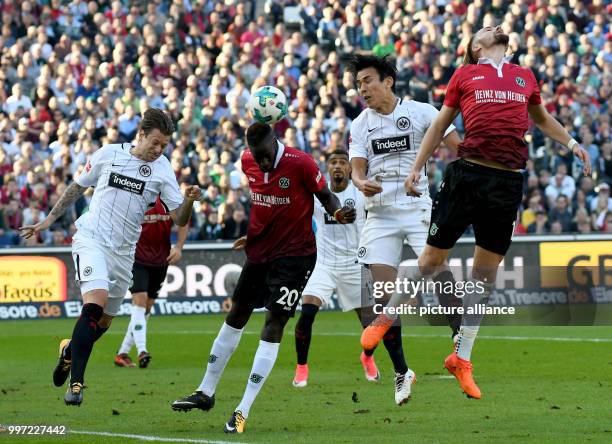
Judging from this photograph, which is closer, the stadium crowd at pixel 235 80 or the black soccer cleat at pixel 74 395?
the black soccer cleat at pixel 74 395

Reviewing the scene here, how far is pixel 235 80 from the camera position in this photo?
94.1 ft

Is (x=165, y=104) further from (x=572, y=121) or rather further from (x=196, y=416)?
(x=196, y=416)

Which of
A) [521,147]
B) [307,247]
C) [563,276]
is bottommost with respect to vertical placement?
[563,276]

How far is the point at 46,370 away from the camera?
1584 centimetres

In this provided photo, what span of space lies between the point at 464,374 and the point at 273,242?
6.25ft

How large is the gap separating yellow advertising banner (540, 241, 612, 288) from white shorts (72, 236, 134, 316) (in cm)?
1225

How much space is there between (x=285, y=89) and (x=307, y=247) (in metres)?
17.7

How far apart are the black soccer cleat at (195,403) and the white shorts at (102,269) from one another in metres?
1.35

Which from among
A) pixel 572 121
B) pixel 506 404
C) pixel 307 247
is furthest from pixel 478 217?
pixel 572 121

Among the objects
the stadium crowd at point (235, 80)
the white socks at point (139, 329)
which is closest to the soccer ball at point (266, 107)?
the white socks at point (139, 329)

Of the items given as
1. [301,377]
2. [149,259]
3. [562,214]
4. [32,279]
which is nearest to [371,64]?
[301,377]

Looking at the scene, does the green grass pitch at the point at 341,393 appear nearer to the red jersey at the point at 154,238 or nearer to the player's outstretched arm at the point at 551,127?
the red jersey at the point at 154,238

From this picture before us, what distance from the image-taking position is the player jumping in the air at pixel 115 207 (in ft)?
37.4

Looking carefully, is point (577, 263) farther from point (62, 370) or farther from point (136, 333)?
point (62, 370)
